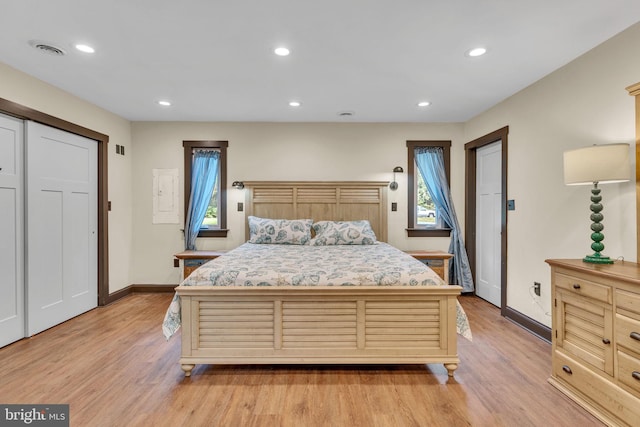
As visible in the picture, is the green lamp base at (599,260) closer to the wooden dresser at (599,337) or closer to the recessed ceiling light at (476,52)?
the wooden dresser at (599,337)

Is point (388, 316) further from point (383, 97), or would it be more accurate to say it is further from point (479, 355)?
point (383, 97)

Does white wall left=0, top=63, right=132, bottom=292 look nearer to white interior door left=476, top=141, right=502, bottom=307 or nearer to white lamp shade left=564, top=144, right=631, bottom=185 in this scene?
white lamp shade left=564, top=144, right=631, bottom=185

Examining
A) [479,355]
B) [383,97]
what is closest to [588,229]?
[479,355]

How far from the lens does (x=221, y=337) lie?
89.6 inches

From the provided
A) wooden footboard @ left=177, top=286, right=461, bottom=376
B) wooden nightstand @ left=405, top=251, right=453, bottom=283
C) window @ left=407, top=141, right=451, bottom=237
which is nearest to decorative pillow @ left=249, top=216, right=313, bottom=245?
wooden nightstand @ left=405, top=251, right=453, bottom=283

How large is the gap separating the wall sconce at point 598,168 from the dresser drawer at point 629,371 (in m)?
0.58

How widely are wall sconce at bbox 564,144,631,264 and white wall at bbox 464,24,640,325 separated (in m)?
0.31

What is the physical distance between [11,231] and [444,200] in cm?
482

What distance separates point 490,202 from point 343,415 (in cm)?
325

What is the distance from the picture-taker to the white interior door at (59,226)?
300 cm

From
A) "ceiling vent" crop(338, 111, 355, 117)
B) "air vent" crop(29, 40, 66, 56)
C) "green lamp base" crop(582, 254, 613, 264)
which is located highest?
"ceiling vent" crop(338, 111, 355, 117)

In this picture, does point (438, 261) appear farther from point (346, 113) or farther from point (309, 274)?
point (309, 274)

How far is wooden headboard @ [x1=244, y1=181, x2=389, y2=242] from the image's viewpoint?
4.47m

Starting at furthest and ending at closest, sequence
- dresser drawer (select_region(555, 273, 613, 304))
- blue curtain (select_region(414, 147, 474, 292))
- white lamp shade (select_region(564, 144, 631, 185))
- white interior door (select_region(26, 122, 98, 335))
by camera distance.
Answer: blue curtain (select_region(414, 147, 474, 292)) < white interior door (select_region(26, 122, 98, 335)) < white lamp shade (select_region(564, 144, 631, 185)) < dresser drawer (select_region(555, 273, 613, 304))
